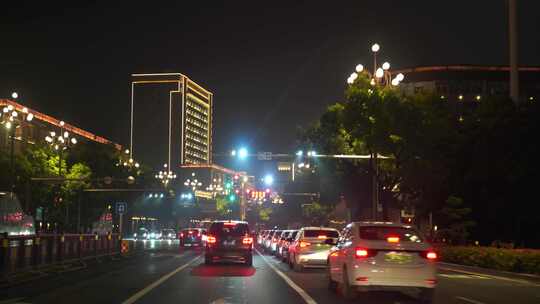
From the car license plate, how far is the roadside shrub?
1345 cm

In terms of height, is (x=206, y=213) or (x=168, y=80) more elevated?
(x=168, y=80)

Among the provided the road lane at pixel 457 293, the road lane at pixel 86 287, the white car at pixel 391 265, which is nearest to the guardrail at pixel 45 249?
the road lane at pixel 86 287

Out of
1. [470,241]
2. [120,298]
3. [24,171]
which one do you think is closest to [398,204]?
[470,241]

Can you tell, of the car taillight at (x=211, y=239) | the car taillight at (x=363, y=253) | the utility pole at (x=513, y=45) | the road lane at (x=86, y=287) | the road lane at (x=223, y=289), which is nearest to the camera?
the car taillight at (x=363, y=253)

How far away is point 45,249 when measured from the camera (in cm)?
2414

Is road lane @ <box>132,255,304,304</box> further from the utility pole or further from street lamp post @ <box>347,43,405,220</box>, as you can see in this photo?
the utility pole

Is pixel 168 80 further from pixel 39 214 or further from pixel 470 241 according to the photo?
pixel 470 241

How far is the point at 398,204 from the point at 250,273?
27.3m

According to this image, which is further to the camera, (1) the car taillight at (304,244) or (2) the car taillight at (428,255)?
(1) the car taillight at (304,244)

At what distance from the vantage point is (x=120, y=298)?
15930 millimetres

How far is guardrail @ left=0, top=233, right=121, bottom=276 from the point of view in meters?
20.1

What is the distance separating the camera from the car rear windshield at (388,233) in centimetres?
1577

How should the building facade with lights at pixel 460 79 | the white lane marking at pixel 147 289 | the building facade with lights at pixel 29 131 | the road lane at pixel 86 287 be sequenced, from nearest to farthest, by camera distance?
the white lane marking at pixel 147 289 → the road lane at pixel 86 287 → the building facade with lights at pixel 29 131 → the building facade with lights at pixel 460 79

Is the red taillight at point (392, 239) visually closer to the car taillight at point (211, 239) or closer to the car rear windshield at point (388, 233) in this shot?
the car rear windshield at point (388, 233)
